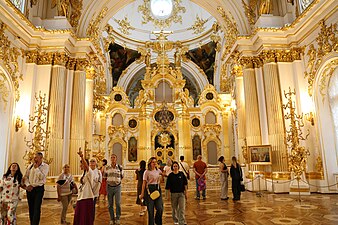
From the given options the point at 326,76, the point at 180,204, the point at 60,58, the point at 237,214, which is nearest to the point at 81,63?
the point at 60,58

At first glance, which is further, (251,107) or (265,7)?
(251,107)

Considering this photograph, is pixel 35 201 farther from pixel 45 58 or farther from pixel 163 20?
pixel 163 20

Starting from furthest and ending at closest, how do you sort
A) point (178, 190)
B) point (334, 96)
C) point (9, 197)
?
point (334, 96) → point (178, 190) → point (9, 197)

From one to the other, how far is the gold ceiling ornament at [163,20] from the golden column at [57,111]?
11679 mm

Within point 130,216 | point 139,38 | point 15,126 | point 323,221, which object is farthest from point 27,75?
point 139,38

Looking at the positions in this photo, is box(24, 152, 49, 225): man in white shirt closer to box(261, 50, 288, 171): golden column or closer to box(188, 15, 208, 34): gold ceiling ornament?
box(261, 50, 288, 171): golden column

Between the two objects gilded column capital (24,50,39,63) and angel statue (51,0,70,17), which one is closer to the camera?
gilded column capital (24,50,39,63)

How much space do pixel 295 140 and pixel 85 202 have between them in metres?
7.55

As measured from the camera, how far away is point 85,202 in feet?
13.7

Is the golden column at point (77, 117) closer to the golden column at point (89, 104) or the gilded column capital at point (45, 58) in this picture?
the gilded column capital at point (45, 58)

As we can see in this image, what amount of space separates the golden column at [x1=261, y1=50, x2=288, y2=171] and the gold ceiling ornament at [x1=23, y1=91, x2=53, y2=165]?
26.7 ft

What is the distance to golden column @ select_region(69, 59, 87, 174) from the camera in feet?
35.0

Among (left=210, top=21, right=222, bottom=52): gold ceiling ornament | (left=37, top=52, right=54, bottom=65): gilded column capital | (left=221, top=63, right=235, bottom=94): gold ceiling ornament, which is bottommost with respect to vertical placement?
(left=37, top=52, right=54, bottom=65): gilded column capital

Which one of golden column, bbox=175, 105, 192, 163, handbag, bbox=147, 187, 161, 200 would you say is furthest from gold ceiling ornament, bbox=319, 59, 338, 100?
golden column, bbox=175, 105, 192, 163
